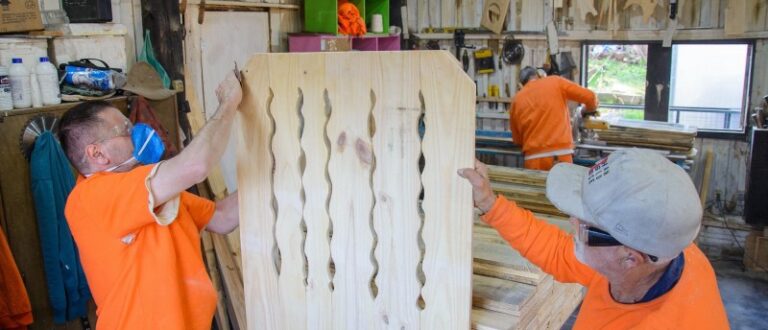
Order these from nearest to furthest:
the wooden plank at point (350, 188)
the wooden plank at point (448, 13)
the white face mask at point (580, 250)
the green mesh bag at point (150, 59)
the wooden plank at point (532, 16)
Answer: the white face mask at point (580, 250), the wooden plank at point (350, 188), the green mesh bag at point (150, 59), the wooden plank at point (532, 16), the wooden plank at point (448, 13)

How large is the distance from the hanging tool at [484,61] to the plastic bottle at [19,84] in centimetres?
516

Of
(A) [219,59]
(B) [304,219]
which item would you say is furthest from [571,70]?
(B) [304,219]

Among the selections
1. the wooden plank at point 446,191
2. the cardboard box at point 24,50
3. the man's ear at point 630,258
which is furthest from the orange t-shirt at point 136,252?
the man's ear at point 630,258

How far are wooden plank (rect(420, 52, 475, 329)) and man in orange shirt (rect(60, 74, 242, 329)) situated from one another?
656 millimetres

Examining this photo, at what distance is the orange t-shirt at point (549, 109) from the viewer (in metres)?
5.61

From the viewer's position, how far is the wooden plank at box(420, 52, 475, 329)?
1.77m

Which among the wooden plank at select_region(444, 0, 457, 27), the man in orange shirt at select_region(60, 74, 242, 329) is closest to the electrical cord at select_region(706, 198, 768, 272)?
the wooden plank at select_region(444, 0, 457, 27)

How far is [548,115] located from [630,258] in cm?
429

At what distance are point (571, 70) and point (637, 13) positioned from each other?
33.4 inches

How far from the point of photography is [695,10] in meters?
6.36

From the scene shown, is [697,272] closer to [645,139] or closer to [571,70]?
[645,139]

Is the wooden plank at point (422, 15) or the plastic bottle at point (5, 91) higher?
the wooden plank at point (422, 15)

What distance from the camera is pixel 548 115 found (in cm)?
563

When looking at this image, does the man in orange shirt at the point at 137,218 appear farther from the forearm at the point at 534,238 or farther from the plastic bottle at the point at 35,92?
the plastic bottle at the point at 35,92
